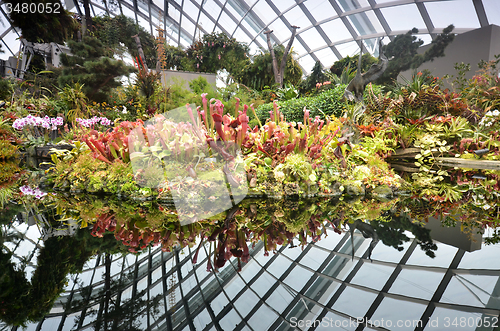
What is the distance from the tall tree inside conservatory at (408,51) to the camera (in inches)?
342

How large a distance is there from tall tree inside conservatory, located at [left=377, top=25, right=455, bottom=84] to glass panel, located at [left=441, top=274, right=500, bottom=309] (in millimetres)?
9480

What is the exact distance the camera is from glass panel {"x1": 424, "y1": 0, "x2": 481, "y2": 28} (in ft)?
25.4

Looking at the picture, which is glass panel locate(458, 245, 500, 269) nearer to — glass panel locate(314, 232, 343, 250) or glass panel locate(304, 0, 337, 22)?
glass panel locate(314, 232, 343, 250)

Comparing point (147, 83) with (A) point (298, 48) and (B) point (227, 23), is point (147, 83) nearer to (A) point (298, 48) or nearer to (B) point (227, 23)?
(A) point (298, 48)

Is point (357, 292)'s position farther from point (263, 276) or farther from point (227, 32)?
point (227, 32)

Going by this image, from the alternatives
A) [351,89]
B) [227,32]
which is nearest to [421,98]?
[351,89]

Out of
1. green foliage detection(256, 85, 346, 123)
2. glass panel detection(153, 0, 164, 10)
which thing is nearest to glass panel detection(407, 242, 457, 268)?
green foliage detection(256, 85, 346, 123)

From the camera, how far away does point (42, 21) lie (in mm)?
12844

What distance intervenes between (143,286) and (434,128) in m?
4.76

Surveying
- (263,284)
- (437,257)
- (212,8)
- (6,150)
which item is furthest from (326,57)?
(263,284)

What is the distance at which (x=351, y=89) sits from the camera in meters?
5.43

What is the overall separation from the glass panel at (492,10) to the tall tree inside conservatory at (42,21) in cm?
1731

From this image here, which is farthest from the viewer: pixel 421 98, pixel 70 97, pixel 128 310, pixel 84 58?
pixel 84 58

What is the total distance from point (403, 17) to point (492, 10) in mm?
2471
